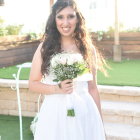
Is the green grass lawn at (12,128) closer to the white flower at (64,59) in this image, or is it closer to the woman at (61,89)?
the woman at (61,89)

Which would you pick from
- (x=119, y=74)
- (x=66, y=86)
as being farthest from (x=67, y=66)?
(x=119, y=74)

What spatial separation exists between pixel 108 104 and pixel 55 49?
257 cm

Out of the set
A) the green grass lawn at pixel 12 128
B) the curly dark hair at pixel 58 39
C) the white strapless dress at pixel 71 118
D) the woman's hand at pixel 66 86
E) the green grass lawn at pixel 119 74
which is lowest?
the green grass lawn at pixel 12 128

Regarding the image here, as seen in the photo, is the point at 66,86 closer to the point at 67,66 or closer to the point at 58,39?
the point at 67,66

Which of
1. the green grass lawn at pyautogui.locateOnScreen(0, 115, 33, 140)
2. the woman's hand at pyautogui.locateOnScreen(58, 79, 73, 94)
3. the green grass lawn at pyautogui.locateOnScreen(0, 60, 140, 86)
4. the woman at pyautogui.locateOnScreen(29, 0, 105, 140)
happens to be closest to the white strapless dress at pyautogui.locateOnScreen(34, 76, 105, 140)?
the woman at pyautogui.locateOnScreen(29, 0, 105, 140)

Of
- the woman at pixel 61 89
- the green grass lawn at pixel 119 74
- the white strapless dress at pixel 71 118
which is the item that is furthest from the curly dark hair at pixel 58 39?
the green grass lawn at pixel 119 74

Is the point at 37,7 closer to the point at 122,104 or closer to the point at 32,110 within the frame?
the point at 32,110

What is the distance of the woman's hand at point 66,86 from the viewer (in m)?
2.53

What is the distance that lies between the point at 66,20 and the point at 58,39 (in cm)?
20

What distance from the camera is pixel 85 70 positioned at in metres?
2.56

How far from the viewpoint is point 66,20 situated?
265cm

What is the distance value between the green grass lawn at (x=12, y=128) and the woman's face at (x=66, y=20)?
8.54ft

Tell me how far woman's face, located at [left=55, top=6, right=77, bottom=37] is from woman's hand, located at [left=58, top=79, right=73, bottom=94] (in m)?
0.38

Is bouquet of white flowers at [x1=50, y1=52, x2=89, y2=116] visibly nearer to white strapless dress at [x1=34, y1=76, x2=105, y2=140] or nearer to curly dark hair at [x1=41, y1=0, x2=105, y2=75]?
curly dark hair at [x1=41, y1=0, x2=105, y2=75]
